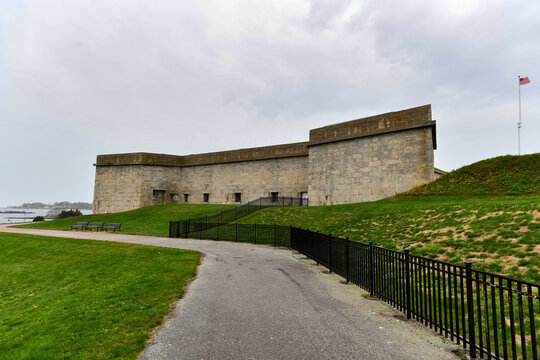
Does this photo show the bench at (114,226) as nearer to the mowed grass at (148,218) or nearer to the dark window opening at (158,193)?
the mowed grass at (148,218)

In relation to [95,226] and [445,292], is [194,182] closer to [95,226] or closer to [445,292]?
[95,226]

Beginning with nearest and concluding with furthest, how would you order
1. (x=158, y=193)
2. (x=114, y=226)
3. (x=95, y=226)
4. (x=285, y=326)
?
(x=285, y=326)
(x=114, y=226)
(x=95, y=226)
(x=158, y=193)

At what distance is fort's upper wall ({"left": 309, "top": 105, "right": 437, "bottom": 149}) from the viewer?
76.5 feet

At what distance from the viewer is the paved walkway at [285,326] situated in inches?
163

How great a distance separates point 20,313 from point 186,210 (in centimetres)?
2530

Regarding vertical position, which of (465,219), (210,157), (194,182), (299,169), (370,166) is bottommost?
(465,219)

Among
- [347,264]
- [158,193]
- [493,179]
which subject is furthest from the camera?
[158,193]

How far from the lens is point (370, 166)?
1011 inches

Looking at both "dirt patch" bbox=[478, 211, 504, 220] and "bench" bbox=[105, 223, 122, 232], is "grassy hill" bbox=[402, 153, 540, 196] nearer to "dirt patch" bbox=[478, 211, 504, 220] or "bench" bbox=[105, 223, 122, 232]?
"dirt patch" bbox=[478, 211, 504, 220]

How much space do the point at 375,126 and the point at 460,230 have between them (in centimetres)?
1594

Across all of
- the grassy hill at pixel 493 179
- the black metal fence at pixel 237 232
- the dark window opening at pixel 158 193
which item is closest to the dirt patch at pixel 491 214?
the grassy hill at pixel 493 179

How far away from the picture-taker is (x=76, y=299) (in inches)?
289

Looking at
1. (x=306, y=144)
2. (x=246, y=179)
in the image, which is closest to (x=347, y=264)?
(x=306, y=144)

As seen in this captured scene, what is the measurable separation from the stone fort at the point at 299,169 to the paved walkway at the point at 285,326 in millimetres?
18784
